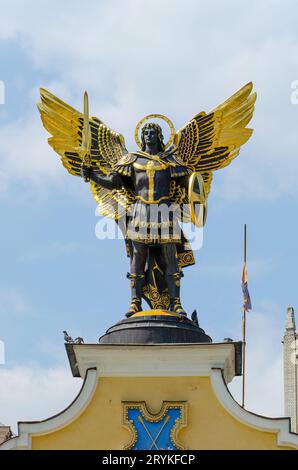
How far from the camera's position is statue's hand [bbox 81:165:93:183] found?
55.3 feet

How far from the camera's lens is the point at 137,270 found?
53.9 feet

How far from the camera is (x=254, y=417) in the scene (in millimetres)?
14719

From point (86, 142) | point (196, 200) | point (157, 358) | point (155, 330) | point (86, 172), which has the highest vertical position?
point (86, 142)

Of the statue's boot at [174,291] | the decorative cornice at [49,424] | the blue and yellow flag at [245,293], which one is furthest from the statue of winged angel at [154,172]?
the blue and yellow flag at [245,293]

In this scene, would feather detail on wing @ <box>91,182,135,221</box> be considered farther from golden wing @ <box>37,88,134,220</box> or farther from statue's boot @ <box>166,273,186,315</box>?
statue's boot @ <box>166,273,186,315</box>

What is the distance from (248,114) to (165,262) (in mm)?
3058

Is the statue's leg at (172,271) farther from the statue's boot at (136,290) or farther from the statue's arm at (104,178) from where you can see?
the statue's arm at (104,178)

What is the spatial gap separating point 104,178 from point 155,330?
3042mm

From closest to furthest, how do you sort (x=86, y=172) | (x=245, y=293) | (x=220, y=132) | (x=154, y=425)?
(x=154, y=425), (x=86, y=172), (x=220, y=132), (x=245, y=293)

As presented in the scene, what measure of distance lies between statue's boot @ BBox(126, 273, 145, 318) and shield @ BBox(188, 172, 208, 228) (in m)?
1.27

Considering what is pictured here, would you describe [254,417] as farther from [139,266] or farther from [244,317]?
[244,317]

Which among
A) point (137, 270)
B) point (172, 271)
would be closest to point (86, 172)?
point (137, 270)

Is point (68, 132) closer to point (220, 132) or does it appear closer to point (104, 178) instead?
point (104, 178)
